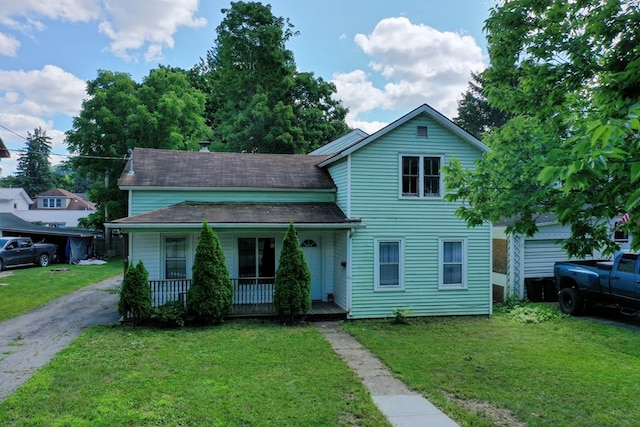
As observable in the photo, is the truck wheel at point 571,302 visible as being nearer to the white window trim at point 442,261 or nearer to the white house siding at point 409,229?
the white house siding at point 409,229

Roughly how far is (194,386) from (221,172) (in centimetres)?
887

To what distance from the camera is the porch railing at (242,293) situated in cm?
1148

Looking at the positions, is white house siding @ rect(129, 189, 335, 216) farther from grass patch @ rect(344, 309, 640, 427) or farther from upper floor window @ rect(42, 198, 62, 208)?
upper floor window @ rect(42, 198, 62, 208)

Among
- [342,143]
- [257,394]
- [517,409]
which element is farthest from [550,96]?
[342,143]

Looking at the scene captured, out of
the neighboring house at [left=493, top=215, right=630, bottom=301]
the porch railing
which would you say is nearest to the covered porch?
the porch railing

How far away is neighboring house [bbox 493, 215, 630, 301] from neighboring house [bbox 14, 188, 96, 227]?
46.3 metres

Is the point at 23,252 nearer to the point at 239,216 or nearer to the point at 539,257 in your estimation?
the point at 239,216

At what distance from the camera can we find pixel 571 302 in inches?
487

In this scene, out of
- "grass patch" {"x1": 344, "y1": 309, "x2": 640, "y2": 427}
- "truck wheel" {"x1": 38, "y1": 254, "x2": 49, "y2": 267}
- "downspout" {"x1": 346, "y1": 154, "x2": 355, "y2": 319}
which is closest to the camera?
"grass patch" {"x1": 344, "y1": 309, "x2": 640, "y2": 427}

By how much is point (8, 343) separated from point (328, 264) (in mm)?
8385

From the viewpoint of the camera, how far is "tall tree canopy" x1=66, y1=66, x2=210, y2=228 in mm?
27578

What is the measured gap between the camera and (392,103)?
80.9 feet

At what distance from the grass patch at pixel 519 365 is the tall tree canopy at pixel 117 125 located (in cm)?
2230

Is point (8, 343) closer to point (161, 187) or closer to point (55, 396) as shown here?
point (55, 396)
